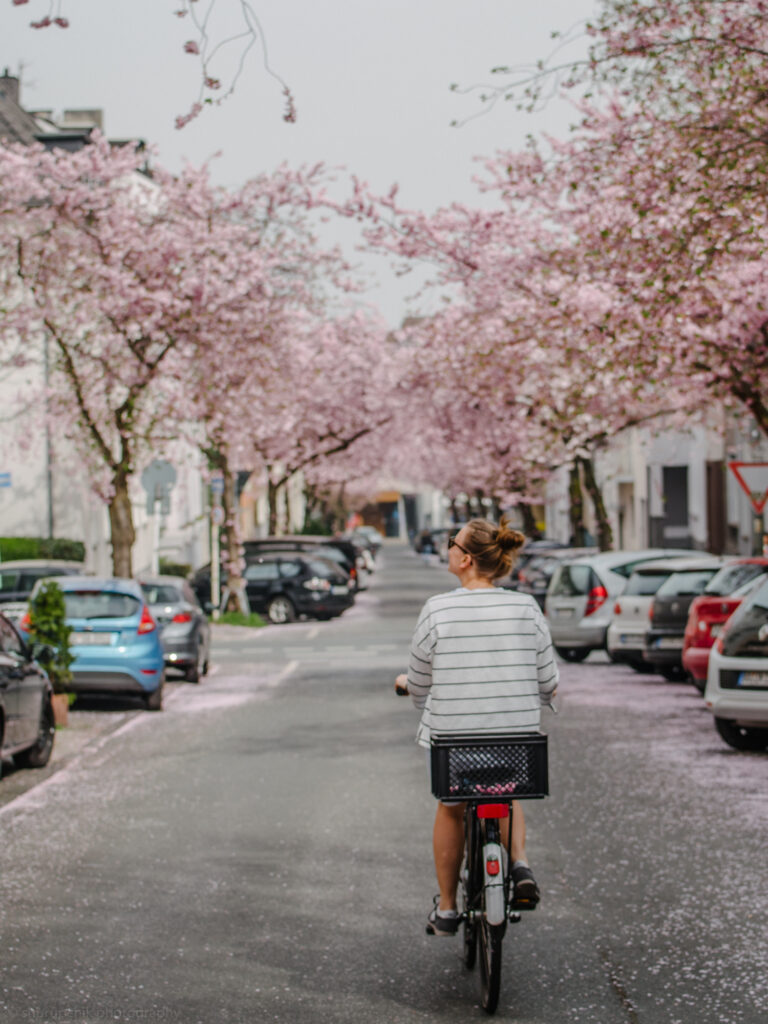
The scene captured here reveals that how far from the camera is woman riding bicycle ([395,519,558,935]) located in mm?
5703

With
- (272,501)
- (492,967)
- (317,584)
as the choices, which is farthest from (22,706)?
(272,501)

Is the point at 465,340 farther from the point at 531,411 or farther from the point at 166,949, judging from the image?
the point at 166,949

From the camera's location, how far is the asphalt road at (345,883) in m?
5.74

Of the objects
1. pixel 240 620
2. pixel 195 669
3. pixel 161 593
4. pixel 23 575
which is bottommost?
pixel 240 620

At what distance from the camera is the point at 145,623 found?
57.8ft

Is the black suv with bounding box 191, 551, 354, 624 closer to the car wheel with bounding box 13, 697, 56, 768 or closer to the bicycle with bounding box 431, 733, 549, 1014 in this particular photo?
the car wheel with bounding box 13, 697, 56, 768

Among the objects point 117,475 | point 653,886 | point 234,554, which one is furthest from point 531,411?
point 653,886

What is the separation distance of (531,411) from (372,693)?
22725 mm

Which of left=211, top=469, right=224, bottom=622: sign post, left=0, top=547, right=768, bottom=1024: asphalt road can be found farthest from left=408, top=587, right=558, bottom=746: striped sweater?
left=211, top=469, right=224, bottom=622: sign post

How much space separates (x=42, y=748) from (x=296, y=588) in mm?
25648

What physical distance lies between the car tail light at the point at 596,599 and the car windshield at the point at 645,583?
2322 mm

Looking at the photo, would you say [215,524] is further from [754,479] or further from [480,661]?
[480,661]

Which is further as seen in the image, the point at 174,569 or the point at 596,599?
the point at 174,569

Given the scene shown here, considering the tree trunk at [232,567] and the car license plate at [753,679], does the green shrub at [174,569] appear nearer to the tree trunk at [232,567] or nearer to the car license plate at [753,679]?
the tree trunk at [232,567]
